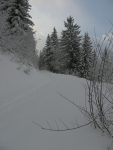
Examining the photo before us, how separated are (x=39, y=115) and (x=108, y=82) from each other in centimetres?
178

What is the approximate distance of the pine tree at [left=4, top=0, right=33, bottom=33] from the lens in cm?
2072

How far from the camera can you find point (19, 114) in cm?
540

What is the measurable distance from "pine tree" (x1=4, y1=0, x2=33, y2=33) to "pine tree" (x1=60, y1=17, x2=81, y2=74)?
12.1 meters

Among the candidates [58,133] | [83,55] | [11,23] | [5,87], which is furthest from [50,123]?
[83,55]

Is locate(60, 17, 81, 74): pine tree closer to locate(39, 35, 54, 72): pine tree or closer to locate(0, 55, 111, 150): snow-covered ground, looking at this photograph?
locate(39, 35, 54, 72): pine tree

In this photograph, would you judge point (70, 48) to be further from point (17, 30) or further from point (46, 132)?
point (46, 132)

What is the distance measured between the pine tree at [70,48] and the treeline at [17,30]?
10.1 meters

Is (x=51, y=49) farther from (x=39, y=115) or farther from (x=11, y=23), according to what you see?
(x=39, y=115)

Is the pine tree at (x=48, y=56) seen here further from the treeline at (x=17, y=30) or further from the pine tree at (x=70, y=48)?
the treeline at (x=17, y=30)

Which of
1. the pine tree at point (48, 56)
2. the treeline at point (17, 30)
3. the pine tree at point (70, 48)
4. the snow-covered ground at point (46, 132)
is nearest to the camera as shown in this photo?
the snow-covered ground at point (46, 132)

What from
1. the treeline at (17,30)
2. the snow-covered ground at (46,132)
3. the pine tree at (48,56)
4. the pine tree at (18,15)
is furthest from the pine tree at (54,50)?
the snow-covered ground at (46,132)

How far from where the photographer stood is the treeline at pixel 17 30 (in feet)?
53.6

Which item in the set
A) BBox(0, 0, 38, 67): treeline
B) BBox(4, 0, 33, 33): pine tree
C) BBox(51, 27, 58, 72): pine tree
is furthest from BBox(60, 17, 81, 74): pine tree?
BBox(4, 0, 33, 33): pine tree

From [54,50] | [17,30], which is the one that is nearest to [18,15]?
[17,30]
